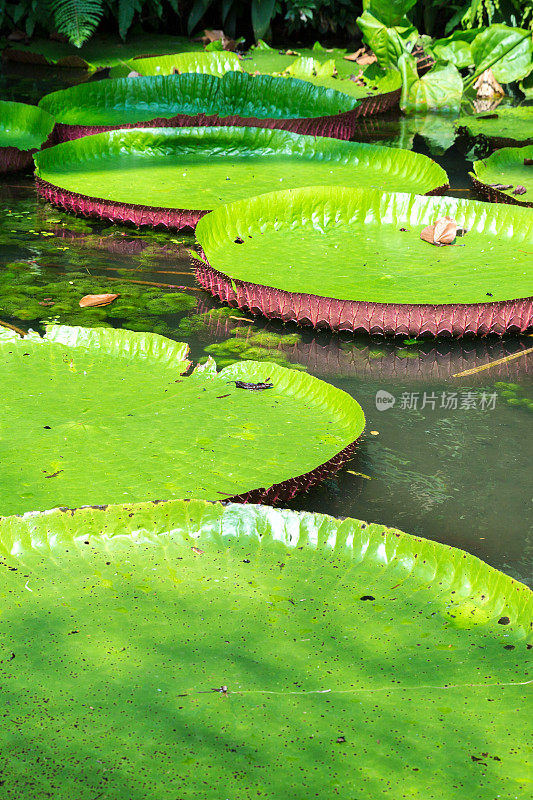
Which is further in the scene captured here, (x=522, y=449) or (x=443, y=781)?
(x=522, y=449)

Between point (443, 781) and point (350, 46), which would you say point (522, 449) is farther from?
point (350, 46)

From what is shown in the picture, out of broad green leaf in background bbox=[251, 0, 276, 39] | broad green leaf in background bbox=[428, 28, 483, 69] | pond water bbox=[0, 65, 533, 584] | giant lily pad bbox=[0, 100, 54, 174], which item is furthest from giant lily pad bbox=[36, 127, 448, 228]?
broad green leaf in background bbox=[251, 0, 276, 39]

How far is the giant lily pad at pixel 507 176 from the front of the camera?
162 inches

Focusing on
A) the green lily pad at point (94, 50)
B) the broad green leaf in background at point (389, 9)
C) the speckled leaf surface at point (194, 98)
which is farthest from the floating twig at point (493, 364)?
the green lily pad at point (94, 50)

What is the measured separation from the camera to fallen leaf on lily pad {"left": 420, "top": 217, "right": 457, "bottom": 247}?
11.1 ft

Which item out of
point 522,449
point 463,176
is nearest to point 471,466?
point 522,449

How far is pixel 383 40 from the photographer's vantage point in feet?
22.3

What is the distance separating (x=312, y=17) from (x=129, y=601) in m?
9.53

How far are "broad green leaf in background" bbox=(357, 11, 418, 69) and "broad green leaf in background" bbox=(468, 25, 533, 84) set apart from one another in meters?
0.76

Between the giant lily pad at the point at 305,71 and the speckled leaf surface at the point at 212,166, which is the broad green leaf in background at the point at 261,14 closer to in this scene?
the giant lily pad at the point at 305,71

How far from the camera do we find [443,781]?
1.09 meters

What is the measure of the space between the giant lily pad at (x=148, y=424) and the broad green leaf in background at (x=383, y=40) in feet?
16.9

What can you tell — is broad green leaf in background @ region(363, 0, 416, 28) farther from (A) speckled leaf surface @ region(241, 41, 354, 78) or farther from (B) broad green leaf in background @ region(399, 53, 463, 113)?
(A) speckled leaf surface @ region(241, 41, 354, 78)

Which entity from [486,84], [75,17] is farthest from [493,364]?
[75,17]
